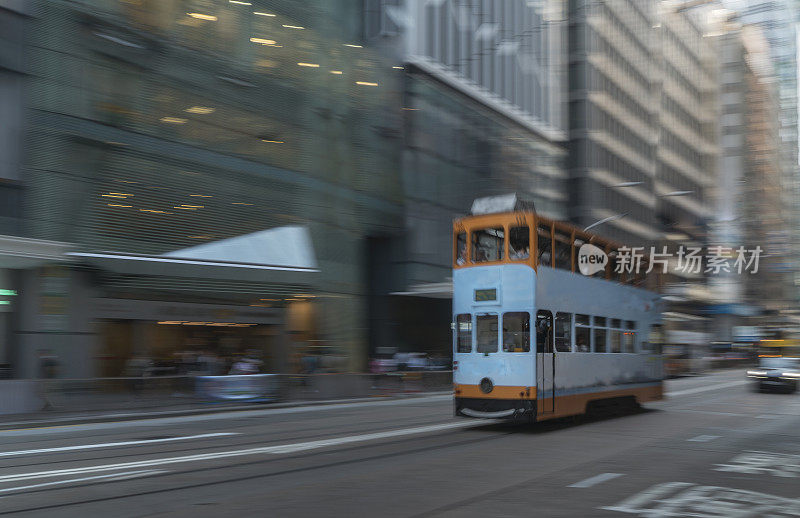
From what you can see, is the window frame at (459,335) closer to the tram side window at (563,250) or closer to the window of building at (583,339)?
the tram side window at (563,250)


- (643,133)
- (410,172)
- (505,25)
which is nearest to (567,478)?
(410,172)

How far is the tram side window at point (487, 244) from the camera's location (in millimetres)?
13133

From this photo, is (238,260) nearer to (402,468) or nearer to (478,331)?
(478,331)

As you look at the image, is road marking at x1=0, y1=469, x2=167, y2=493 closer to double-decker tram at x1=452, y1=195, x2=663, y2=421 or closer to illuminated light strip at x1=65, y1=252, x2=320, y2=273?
double-decker tram at x1=452, y1=195, x2=663, y2=421

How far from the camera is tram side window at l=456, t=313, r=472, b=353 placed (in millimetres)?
13546

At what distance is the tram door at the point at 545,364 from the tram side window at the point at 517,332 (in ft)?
0.59

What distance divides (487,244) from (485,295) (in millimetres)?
904

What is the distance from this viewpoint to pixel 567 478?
336 inches

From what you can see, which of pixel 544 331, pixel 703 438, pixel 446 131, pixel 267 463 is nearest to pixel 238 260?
pixel 544 331

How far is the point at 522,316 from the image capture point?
42.0 feet

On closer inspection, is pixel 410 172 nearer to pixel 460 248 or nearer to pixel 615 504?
pixel 460 248

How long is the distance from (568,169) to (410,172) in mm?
25900

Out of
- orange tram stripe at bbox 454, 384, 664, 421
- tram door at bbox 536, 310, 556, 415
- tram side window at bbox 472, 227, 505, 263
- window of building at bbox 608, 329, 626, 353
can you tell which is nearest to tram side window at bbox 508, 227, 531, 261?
tram side window at bbox 472, 227, 505, 263

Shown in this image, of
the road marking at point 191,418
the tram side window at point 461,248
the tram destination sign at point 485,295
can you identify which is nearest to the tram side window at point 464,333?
the tram destination sign at point 485,295
